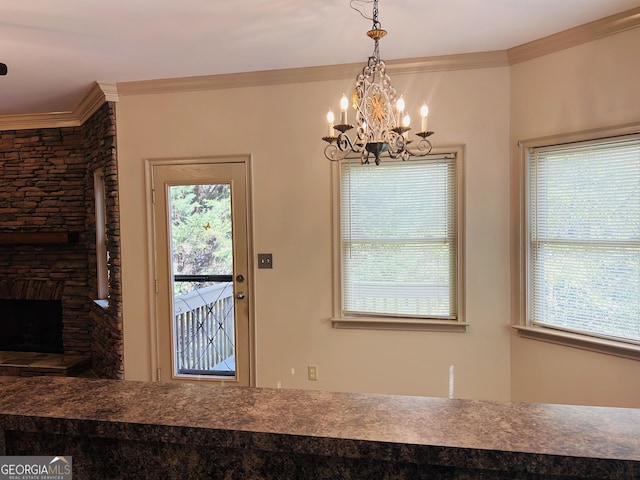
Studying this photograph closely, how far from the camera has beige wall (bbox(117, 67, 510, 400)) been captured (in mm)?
3109

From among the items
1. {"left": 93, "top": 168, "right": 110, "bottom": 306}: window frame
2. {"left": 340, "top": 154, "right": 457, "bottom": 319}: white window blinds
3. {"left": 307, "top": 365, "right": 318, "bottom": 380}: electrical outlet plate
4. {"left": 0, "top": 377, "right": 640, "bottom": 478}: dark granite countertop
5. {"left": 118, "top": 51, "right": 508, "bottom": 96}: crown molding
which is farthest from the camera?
{"left": 93, "top": 168, "right": 110, "bottom": 306}: window frame

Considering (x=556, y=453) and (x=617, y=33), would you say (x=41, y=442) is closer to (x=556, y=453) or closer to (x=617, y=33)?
(x=556, y=453)

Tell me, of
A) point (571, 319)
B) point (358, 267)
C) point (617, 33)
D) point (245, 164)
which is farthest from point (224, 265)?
point (617, 33)

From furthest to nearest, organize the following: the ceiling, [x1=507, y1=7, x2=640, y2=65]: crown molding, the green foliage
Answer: the green foliage
[x1=507, y1=7, x2=640, y2=65]: crown molding
the ceiling

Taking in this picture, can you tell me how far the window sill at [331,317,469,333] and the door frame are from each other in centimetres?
71

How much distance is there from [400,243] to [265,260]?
1.07 meters

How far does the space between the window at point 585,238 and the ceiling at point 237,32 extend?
83 cm

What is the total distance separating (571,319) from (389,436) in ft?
8.08

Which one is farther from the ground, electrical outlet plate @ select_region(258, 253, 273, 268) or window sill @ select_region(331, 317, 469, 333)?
electrical outlet plate @ select_region(258, 253, 273, 268)

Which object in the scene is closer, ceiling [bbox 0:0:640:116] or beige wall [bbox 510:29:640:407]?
ceiling [bbox 0:0:640:116]

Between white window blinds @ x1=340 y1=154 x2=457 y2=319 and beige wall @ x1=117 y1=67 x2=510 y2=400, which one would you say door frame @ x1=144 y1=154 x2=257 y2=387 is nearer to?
beige wall @ x1=117 y1=67 x2=510 y2=400

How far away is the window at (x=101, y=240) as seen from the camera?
4164mm

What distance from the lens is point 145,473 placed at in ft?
3.10

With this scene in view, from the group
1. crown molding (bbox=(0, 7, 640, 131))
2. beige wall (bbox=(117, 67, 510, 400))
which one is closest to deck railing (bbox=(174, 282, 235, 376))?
beige wall (bbox=(117, 67, 510, 400))
